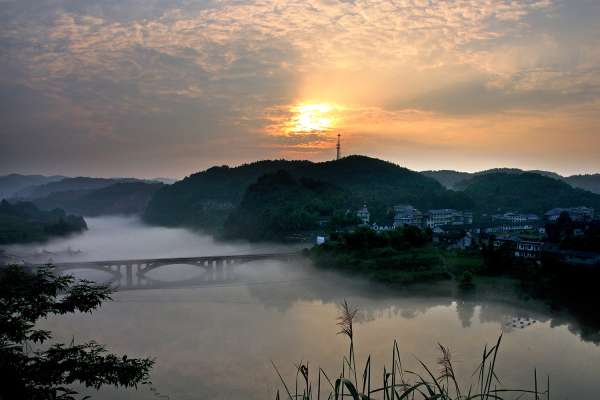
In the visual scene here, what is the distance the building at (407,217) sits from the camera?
58.4 metres

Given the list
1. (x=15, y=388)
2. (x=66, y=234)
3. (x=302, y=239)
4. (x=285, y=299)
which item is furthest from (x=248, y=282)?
(x=66, y=234)

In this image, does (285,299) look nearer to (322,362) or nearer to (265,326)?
(265,326)

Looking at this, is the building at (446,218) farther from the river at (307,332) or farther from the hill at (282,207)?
the river at (307,332)

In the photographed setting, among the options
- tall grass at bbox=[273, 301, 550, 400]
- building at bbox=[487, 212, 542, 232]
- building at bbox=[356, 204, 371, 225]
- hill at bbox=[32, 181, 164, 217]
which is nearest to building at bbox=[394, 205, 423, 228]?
building at bbox=[356, 204, 371, 225]

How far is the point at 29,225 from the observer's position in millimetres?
75688

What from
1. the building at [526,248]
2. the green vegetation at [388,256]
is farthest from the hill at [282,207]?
the building at [526,248]

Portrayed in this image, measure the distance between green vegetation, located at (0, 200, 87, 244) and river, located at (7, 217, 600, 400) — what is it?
39.7m

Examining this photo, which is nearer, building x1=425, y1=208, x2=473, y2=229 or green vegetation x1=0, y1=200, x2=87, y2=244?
building x1=425, y1=208, x2=473, y2=229

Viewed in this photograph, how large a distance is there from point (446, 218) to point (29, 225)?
2606 inches

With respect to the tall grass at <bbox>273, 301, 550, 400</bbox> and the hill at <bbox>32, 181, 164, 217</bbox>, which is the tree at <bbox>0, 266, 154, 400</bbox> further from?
the hill at <bbox>32, 181, 164, 217</bbox>

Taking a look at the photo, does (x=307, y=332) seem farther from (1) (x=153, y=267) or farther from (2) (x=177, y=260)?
(1) (x=153, y=267)

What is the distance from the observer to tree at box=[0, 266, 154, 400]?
19.1 ft

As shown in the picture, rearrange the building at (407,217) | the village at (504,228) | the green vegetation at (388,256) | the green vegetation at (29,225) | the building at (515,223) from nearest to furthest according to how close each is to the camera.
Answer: the green vegetation at (388,256) → the village at (504,228) → the building at (515,223) → the building at (407,217) → the green vegetation at (29,225)

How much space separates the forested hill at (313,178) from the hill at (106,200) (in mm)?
29802
